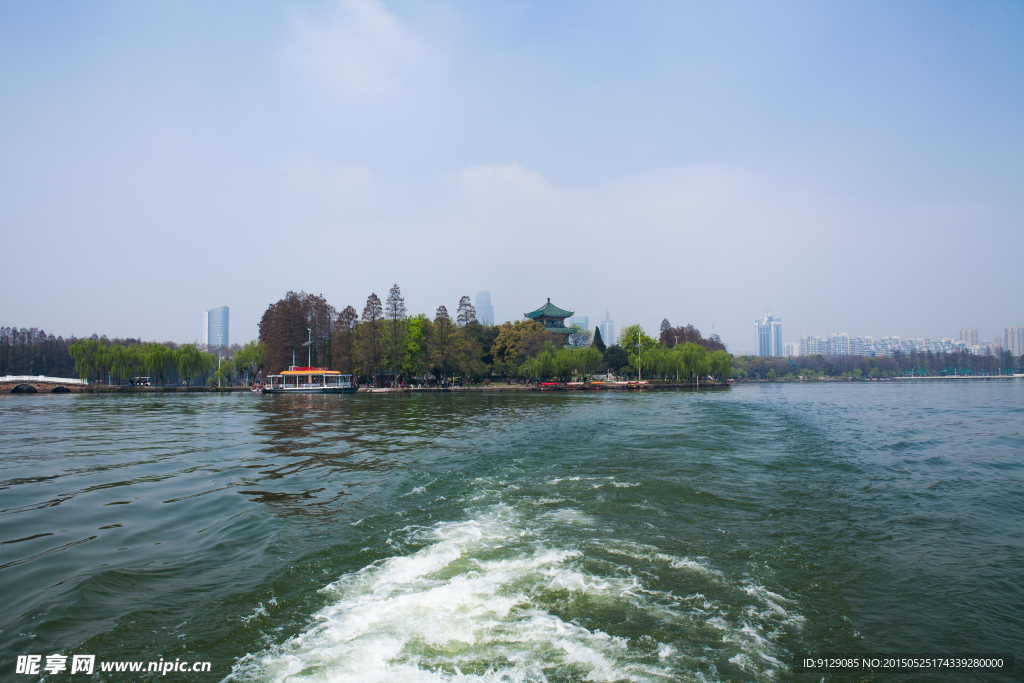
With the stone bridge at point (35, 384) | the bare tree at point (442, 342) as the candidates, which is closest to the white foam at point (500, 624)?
the bare tree at point (442, 342)

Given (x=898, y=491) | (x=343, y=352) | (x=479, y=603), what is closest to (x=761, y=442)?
(x=898, y=491)

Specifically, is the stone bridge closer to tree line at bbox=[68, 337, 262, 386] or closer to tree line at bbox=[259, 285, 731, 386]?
tree line at bbox=[68, 337, 262, 386]

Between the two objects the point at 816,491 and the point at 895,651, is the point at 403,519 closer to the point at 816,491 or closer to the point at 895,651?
the point at 895,651

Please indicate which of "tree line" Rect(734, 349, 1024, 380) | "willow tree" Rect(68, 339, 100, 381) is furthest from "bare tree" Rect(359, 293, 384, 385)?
"tree line" Rect(734, 349, 1024, 380)

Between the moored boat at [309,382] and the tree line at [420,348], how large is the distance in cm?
324

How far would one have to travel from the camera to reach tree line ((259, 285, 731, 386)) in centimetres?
5616

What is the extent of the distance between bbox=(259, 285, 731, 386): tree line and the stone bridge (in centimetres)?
2006

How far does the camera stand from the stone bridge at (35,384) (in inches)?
2080

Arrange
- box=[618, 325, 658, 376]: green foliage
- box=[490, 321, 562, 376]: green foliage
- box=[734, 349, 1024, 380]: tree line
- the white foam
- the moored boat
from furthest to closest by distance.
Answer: box=[734, 349, 1024, 380]: tree line, box=[618, 325, 658, 376]: green foliage, box=[490, 321, 562, 376]: green foliage, the moored boat, the white foam

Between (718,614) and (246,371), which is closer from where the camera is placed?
(718,614)

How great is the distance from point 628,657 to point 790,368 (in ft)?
497

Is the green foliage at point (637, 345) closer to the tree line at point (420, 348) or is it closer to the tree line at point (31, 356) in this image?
the tree line at point (420, 348)

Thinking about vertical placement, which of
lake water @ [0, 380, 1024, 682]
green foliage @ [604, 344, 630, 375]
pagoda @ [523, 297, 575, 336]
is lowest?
lake water @ [0, 380, 1024, 682]

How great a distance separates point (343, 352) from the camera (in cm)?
5753
